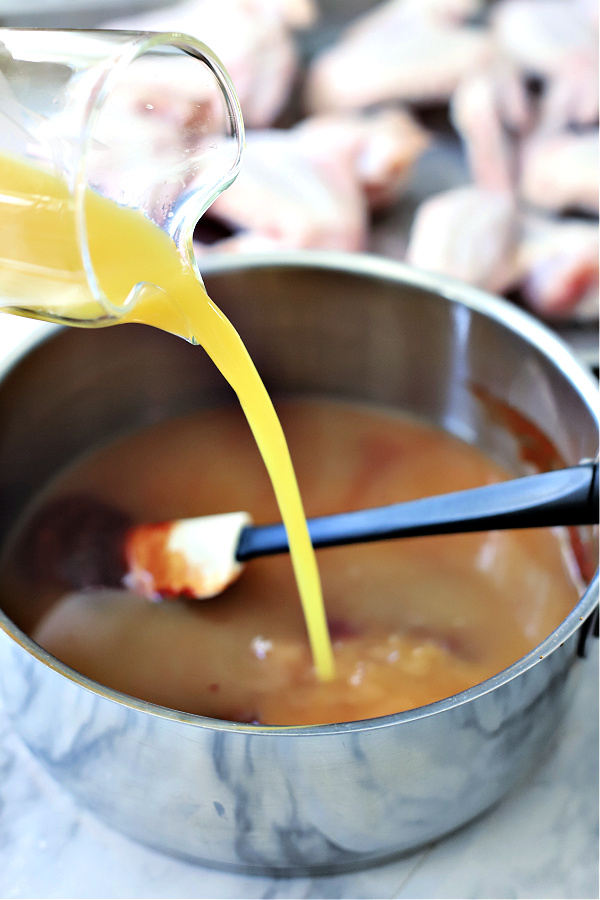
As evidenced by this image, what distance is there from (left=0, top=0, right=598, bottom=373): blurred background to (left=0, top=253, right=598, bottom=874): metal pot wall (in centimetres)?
15

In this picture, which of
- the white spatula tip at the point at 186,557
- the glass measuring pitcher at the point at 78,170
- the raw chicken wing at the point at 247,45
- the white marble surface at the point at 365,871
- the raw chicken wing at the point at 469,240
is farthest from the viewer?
the raw chicken wing at the point at 247,45

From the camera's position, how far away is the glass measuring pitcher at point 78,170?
0.44m

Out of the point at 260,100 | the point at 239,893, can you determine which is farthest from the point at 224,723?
the point at 260,100

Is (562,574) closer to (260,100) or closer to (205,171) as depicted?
(205,171)

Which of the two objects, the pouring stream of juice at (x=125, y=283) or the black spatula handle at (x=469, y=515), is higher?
the pouring stream of juice at (x=125, y=283)

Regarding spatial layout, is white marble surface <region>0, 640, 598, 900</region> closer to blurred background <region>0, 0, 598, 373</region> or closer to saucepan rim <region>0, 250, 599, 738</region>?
saucepan rim <region>0, 250, 599, 738</region>

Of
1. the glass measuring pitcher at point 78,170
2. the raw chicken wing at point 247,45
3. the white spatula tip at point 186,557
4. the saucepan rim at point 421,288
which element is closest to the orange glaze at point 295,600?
the white spatula tip at point 186,557

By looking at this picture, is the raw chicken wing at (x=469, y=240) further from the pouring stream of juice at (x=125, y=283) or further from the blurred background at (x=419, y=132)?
the pouring stream of juice at (x=125, y=283)

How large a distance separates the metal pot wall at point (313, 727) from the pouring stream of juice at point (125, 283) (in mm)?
157

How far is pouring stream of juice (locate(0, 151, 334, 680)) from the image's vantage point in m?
0.45

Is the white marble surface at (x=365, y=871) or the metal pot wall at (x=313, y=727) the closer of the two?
the metal pot wall at (x=313, y=727)

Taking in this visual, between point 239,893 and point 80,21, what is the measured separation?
47.5 inches

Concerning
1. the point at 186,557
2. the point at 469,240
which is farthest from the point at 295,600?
the point at 469,240

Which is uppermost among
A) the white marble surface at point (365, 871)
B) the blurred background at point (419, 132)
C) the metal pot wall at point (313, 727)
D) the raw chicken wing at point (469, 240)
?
the blurred background at point (419, 132)
